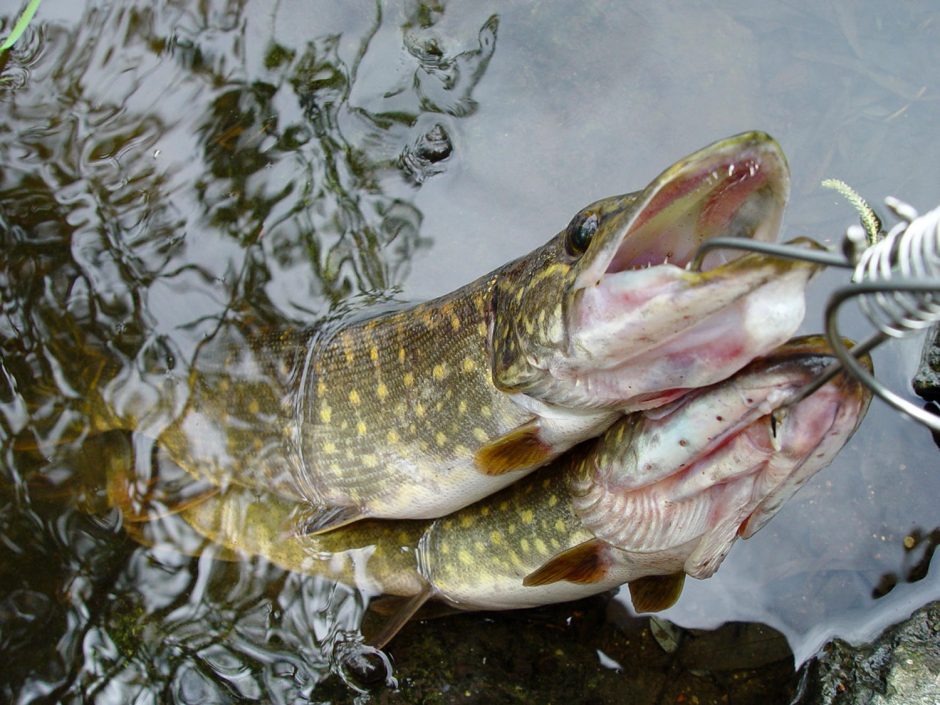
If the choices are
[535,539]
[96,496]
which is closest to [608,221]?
[535,539]

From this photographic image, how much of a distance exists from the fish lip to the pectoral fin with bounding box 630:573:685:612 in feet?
4.08

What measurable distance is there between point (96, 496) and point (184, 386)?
629mm

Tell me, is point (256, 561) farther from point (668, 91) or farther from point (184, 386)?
point (668, 91)

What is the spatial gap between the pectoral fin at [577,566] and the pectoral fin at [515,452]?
1.01 feet

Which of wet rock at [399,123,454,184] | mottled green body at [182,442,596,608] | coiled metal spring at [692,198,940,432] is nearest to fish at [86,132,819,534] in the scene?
mottled green body at [182,442,596,608]

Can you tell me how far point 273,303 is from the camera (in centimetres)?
400

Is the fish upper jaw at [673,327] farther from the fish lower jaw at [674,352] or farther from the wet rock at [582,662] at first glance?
the wet rock at [582,662]

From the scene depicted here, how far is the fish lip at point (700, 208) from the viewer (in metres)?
2.06

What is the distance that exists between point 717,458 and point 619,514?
1.39ft

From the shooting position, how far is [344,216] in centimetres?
410

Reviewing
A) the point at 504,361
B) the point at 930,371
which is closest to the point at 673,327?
the point at 504,361

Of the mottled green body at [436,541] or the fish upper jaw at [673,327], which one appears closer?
the fish upper jaw at [673,327]

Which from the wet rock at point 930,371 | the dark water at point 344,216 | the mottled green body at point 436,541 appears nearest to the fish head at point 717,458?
the mottled green body at point 436,541

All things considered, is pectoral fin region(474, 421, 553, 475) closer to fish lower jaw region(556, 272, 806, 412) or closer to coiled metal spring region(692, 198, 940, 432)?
fish lower jaw region(556, 272, 806, 412)
